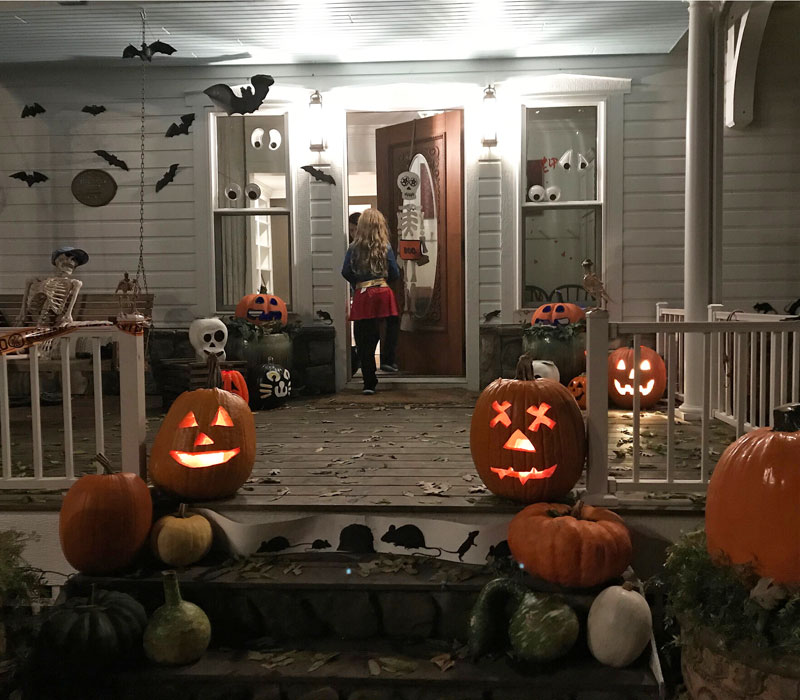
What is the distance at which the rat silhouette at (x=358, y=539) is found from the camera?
10.4 ft

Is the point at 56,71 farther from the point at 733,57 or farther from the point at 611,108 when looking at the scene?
the point at 733,57

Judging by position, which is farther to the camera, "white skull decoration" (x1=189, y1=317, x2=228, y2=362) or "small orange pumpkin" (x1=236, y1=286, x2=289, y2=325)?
"small orange pumpkin" (x1=236, y1=286, x2=289, y2=325)

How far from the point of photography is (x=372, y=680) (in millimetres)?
2561

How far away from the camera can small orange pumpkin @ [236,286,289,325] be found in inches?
256

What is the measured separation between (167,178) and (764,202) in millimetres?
5127

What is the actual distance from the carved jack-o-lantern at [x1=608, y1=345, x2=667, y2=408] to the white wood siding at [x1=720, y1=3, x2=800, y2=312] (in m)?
1.25

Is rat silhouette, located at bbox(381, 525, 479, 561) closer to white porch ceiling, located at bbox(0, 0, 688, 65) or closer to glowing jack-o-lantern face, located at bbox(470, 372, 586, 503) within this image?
glowing jack-o-lantern face, located at bbox(470, 372, 586, 503)

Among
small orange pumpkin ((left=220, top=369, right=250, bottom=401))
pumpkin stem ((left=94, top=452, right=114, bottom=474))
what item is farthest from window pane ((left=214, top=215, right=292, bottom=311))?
pumpkin stem ((left=94, top=452, right=114, bottom=474))

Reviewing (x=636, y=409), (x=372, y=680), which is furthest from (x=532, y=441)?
(x=372, y=680)

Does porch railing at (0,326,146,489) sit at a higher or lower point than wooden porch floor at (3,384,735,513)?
higher

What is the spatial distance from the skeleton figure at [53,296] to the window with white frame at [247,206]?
1292 mm

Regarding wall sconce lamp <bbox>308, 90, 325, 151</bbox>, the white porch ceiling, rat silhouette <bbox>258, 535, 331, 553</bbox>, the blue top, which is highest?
the white porch ceiling

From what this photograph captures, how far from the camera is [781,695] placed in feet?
7.48

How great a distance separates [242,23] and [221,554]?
437 cm
